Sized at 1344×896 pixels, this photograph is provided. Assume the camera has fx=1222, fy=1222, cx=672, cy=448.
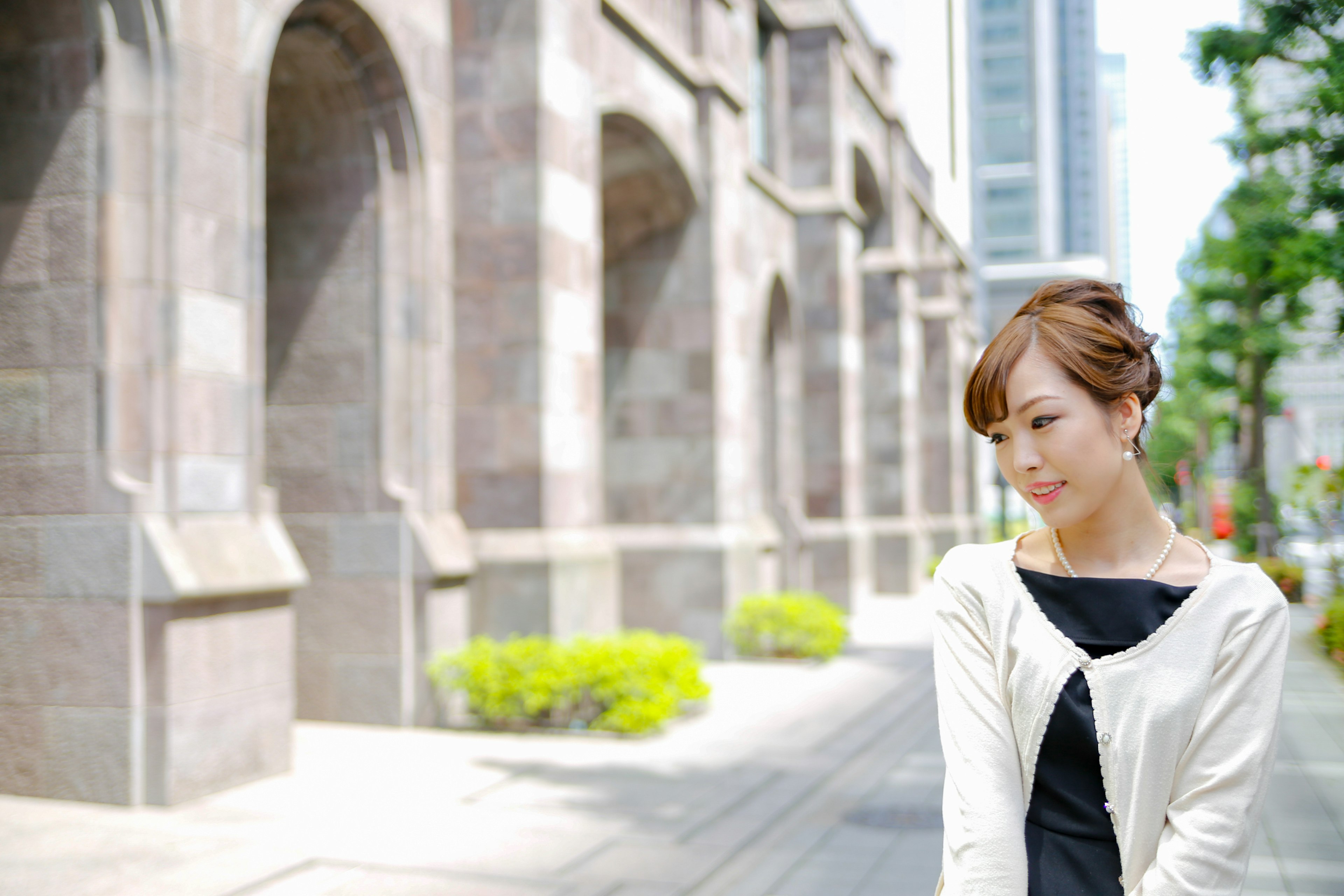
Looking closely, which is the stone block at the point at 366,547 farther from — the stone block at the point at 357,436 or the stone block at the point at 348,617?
the stone block at the point at 357,436

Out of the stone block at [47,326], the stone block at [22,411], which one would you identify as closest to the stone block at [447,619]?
the stone block at [22,411]

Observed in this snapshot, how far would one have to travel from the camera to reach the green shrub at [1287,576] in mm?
22812

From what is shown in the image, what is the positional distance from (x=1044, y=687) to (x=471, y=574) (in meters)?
9.43

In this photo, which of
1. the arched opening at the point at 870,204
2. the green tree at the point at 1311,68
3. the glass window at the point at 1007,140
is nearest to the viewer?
the green tree at the point at 1311,68

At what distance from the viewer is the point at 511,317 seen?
11500 mm

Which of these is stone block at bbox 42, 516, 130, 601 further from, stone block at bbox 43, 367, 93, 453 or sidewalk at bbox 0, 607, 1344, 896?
sidewalk at bbox 0, 607, 1344, 896

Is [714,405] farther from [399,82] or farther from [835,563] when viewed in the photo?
[835,563]

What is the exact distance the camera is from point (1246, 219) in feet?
67.5

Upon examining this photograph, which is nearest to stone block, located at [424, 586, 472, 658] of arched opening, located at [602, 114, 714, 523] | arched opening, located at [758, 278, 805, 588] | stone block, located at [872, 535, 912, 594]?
arched opening, located at [602, 114, 714, 523]

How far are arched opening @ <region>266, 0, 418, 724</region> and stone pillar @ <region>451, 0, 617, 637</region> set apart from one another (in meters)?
0.86

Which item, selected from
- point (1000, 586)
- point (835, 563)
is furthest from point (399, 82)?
point (835, 563)

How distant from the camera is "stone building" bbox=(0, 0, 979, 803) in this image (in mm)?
7551

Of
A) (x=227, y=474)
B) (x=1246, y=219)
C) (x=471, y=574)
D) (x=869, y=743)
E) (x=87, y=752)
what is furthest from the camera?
(x=1246, y=219)

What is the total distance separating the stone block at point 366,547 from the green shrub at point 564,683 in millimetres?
945
